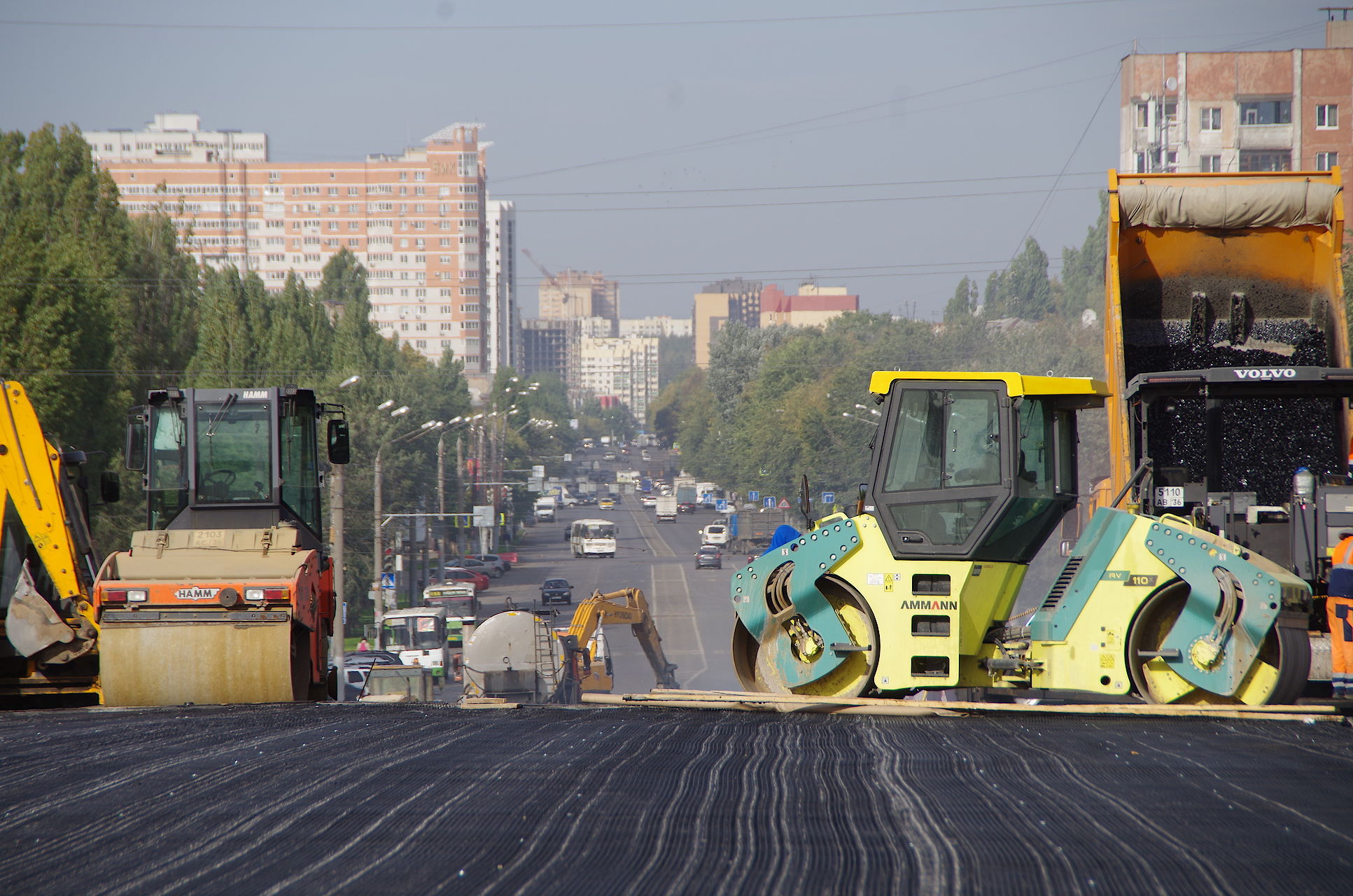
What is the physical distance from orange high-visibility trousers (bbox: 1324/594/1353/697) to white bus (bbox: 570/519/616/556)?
58.4 m

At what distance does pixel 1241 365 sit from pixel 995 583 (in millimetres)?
4318

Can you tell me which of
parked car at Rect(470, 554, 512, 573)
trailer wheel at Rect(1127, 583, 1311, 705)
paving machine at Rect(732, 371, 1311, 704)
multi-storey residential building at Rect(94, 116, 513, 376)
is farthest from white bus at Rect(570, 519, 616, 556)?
multi-storey residential building at Rect(94, 116, 513, 376)

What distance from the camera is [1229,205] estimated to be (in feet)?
41.3

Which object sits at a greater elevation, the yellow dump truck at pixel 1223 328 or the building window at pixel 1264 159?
the building window at pixel 1264 159

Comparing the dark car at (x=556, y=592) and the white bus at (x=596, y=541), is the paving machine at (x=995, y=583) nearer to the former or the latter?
the dark car at (x=556, y=592)

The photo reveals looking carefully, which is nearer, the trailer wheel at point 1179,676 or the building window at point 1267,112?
the trailer wheel at point 1179,676

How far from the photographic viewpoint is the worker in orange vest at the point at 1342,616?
901 centimetres

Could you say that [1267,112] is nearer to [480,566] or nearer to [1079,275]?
[1079,275]

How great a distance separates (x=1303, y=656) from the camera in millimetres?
8586

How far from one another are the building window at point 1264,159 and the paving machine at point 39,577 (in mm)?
66293

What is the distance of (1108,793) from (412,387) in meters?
57.1

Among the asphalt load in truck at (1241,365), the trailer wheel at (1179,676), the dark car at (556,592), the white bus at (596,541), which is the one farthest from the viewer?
the white bus at (596,541)

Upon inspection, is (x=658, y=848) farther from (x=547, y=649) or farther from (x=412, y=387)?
(x=412, y=387)

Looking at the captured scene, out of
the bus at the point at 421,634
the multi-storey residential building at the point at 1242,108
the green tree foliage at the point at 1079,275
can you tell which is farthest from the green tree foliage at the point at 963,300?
the bus at the point at 421,634
